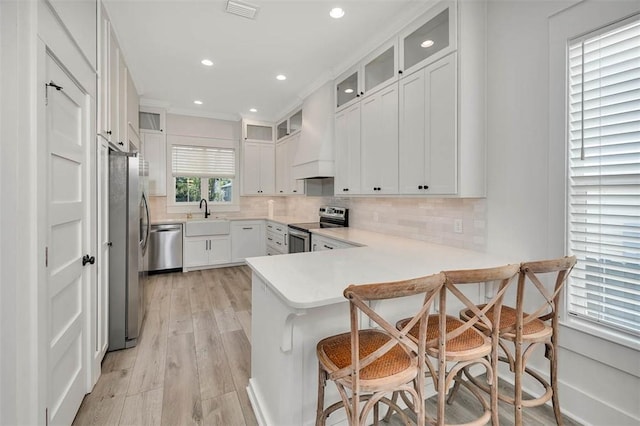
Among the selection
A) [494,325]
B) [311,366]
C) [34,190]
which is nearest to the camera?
[34,190]

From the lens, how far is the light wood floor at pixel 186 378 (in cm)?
172

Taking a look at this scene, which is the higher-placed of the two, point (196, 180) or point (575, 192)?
point (196, 180)

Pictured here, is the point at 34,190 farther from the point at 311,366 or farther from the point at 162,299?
the point at 162,299

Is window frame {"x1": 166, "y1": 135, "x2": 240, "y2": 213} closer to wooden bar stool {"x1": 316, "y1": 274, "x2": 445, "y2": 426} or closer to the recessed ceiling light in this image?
the recessed ceiling light

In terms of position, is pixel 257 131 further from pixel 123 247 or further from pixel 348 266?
pixel 348 266

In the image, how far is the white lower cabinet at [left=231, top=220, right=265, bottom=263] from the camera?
5363 mm

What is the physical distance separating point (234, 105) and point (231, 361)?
408 cm

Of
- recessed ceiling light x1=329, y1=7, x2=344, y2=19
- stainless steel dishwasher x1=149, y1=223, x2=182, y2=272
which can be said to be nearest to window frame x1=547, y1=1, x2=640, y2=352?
recessed ceiling light x1=329, y1=7, x2=344, y2=19

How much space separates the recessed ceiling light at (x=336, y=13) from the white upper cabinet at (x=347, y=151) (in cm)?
84

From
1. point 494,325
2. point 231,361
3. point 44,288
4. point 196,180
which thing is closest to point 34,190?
point 44,288

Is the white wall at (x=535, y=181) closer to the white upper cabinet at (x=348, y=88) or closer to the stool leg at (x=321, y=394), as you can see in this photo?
the white upper cabinet at (x=348, y=88)

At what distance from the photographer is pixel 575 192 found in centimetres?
170

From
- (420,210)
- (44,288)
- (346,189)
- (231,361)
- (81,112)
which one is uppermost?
(81,112)

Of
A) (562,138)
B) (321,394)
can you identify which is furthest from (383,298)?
(562,138)
